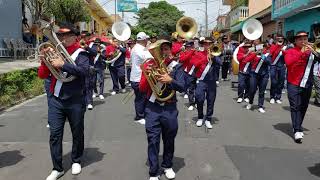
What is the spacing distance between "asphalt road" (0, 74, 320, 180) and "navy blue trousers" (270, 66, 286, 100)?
180 centimetres

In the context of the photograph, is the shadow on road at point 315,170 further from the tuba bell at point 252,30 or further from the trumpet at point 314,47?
the tuba bell at point 252,30

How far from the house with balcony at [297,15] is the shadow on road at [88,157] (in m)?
14.2

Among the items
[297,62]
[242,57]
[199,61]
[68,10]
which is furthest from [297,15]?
[297,62]

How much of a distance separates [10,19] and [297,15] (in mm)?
16112

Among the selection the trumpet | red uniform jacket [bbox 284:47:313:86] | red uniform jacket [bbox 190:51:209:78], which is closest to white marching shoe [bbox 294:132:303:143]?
red uniform jacket [bbox 284:47:313:86]

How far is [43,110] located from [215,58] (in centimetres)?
449

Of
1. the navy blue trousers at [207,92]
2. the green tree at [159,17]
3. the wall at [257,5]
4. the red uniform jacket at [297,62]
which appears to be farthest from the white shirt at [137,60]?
the green tree at [159,17]

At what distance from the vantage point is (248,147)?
762 centimetres

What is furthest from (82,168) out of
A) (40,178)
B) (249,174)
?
(249,174)

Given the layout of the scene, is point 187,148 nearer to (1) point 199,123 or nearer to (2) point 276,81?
(1) point 199,123

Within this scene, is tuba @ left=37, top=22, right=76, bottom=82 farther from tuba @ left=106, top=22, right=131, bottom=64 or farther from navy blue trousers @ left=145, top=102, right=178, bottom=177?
tuba @ left=106, top=22, right=131, bottom=64

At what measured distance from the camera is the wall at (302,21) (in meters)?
22.7

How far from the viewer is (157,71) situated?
551 centimetres

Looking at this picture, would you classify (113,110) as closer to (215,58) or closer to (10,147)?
(215,58)
